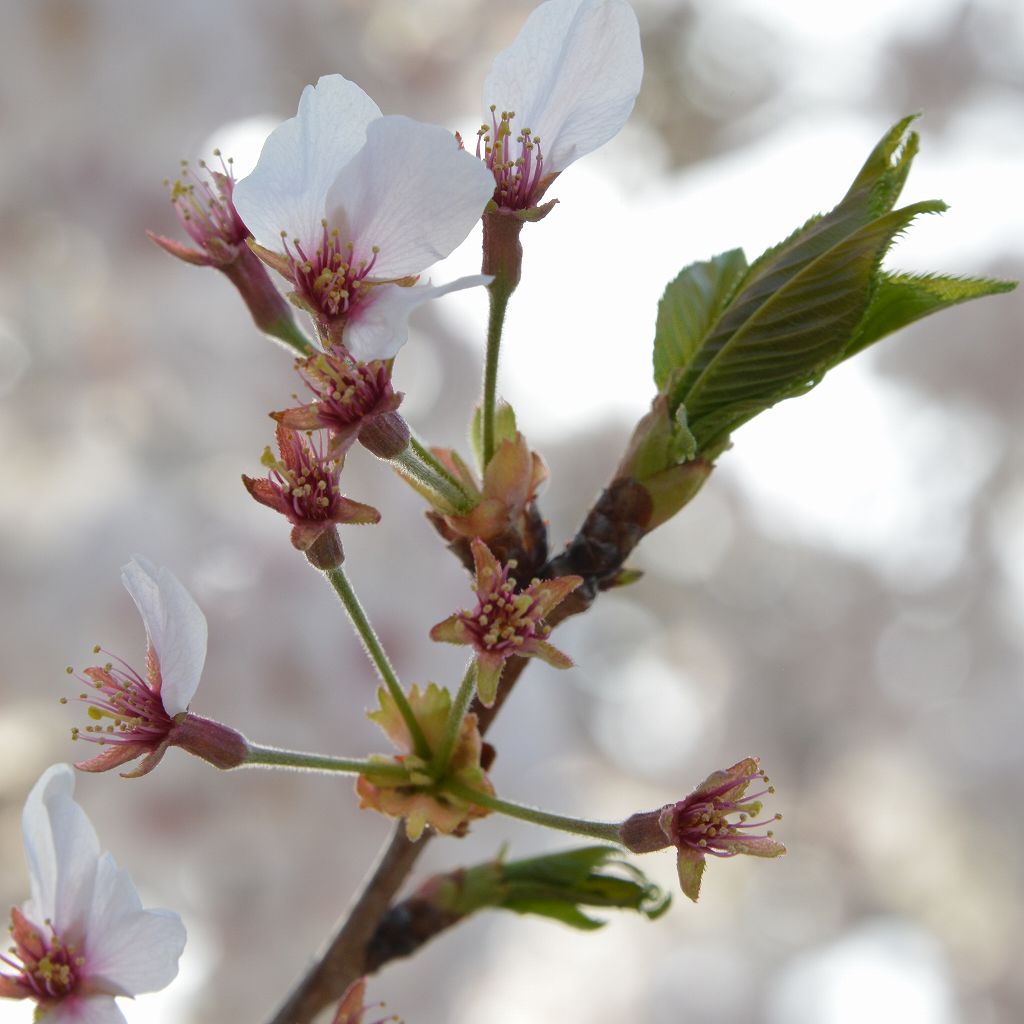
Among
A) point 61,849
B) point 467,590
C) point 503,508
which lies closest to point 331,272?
point 503,508

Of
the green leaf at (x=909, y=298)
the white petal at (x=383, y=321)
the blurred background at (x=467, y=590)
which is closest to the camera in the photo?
the white petal at (x=383, y=321)

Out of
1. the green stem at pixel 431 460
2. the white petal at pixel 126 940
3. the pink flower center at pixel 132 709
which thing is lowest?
the white petal at pixel 126 940

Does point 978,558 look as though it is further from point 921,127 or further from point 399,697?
point 399,697

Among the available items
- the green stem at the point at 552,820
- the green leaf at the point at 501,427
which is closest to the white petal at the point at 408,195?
the green leaf at the point at 501,427

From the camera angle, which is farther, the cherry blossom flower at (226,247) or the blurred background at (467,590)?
the blurred background at (467,590)

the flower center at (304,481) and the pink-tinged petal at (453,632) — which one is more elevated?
the flower center at (304,481)

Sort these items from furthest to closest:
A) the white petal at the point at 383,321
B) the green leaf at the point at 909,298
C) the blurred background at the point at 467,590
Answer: the blurred background at the point at 467,590, the green leaf at the point at 909,298, the white petal at the point at 383,321

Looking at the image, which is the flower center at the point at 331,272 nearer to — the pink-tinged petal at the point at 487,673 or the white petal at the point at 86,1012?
the pink-tinged petal at the point at 487,673
